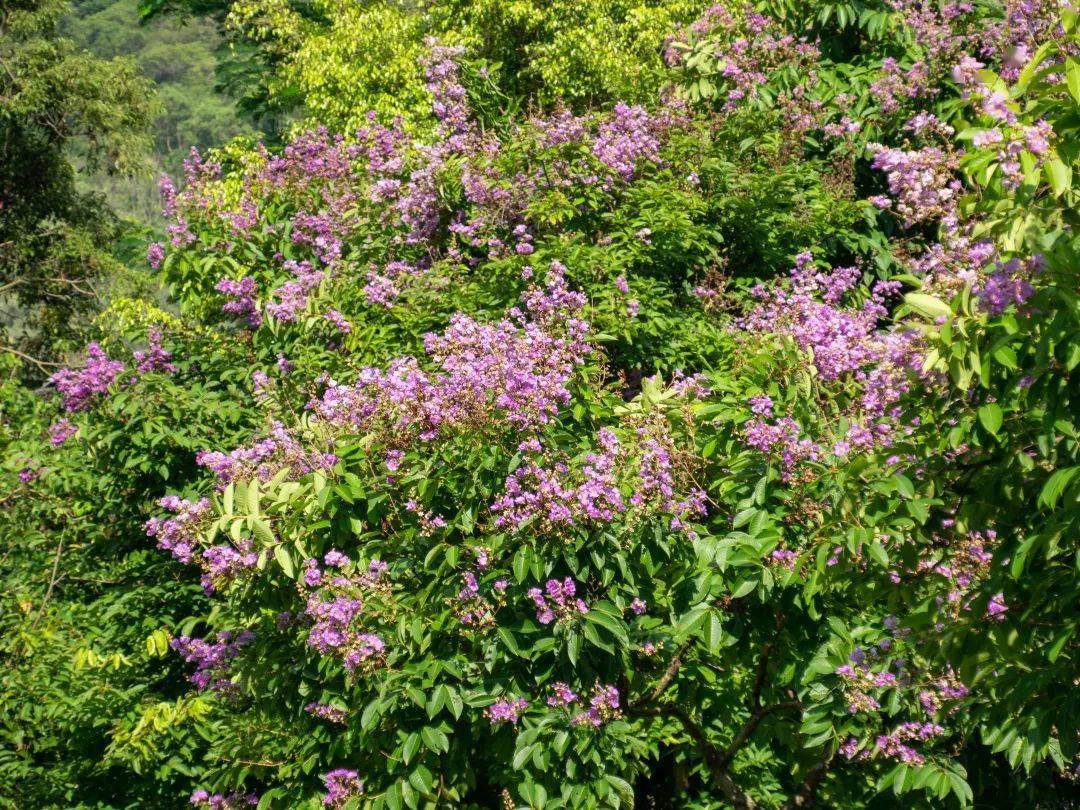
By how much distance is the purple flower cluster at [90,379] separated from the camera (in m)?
6.56

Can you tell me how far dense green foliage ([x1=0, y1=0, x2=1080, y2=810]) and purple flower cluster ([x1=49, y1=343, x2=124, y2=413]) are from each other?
3cm

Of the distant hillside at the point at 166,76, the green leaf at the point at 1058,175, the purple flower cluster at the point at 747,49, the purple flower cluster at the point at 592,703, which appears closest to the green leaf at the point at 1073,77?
the green leaf at the point at 1058,175

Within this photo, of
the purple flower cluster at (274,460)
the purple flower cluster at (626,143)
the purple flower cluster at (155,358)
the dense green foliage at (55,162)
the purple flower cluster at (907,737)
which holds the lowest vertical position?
the dense green foliage at (55,162)

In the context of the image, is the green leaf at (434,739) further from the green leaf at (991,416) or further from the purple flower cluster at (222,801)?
the green leaf at (991,416)

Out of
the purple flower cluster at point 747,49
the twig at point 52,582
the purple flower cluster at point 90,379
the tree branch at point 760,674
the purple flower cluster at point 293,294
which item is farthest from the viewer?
the twig at point 52,582

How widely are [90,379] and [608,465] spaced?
3.91m

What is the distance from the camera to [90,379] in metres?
6.57

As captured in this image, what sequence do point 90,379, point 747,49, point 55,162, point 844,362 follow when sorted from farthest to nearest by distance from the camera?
point 55,162, point 747,49, point 90,379, point 844,362

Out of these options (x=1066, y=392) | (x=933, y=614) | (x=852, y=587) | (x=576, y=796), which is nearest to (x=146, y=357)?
(x=576, y=796)

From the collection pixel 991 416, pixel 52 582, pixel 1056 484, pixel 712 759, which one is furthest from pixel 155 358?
pixel 1056 484

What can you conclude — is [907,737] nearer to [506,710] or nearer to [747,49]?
[506,710]

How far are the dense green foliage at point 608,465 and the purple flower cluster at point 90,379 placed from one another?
0.09ft

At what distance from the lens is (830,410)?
518 centimetres

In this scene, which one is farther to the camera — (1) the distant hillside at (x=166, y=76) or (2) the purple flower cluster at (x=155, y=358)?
(1) the distant hillside at (x=166, y=76)
